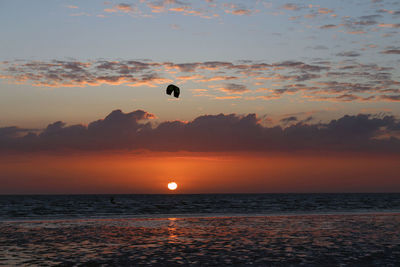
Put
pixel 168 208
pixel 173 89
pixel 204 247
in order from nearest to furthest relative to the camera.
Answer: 1. pixel 204 247
2. pixel 173 89
3. pixel 168 208

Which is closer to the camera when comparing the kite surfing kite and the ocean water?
the kite surfing kite

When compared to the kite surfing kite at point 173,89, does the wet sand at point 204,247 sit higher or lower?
Result: lower

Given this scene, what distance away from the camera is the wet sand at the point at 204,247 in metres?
18.7

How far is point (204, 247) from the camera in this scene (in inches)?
890

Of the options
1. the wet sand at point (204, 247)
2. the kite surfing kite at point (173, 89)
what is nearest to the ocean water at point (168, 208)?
the wet sand at point (204, 247)

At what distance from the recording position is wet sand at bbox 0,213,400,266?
18.7m

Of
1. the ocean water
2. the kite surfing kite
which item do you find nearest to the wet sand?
the kite surfing kite

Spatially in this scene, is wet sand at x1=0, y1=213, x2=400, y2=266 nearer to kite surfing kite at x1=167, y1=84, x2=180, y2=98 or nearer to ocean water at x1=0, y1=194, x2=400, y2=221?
kite surfing kite at x1=167, y1=84, x2=180, y2=98

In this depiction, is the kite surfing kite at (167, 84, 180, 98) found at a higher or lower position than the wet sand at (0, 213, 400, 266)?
higher

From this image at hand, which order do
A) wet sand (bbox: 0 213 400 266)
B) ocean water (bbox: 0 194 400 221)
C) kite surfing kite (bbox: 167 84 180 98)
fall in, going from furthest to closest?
ocean water (bbox: 0 194 400 221), kite surfing kite (bbox: 167 84 180 98), wet sand (bbox: 0 213 400 266)

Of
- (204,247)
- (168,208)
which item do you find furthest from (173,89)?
(168,208)

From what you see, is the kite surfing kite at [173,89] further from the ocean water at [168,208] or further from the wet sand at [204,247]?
the ocean water at [168,208]

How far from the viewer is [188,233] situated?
2947 centimetres

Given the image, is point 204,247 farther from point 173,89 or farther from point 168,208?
point 168,208
